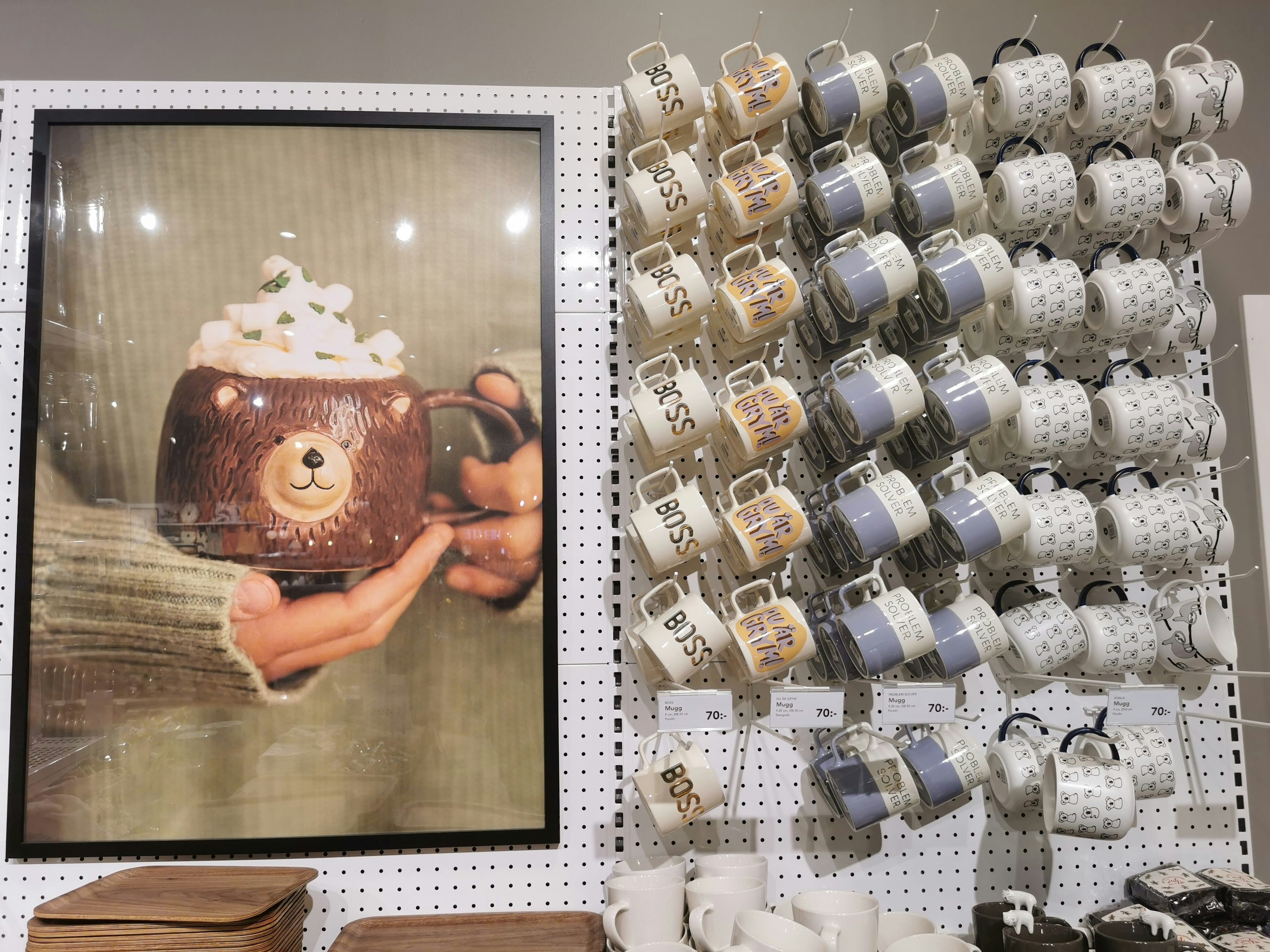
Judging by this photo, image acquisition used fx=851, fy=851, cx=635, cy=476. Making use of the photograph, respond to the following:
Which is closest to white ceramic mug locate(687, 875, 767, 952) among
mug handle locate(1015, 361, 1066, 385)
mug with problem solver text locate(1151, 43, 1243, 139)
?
mug handle locate(1015, 361, 1066, 385)

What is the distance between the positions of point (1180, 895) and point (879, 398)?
32.7 inches

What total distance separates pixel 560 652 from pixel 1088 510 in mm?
798

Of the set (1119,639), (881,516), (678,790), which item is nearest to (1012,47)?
(881,516)

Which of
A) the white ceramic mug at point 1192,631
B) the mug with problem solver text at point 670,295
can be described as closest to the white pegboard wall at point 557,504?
the mug with problem solver text at point 670,295

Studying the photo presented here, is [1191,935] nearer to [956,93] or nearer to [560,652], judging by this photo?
[560,652]

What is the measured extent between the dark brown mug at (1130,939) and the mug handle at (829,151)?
113cm

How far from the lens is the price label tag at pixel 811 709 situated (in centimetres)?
115

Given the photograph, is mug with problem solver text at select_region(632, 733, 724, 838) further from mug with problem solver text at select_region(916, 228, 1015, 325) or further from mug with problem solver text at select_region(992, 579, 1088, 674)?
mug with problem solver text at select_region(916, 228, 1015, 325)

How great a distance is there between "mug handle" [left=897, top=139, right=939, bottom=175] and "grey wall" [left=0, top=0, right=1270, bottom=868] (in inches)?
17.1

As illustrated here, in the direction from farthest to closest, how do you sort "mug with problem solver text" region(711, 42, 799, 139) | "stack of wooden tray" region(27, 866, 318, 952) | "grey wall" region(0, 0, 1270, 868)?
"grey wall" region(0, 0, 1270, 868) → "mug with problem solver text" region(711, 42, 799, 139) → "stack of wooden tray" region(27, 866, 318, 952)

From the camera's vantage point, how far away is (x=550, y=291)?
134 cm

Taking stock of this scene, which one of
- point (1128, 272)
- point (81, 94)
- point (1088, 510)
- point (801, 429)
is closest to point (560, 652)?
point (801, 429)

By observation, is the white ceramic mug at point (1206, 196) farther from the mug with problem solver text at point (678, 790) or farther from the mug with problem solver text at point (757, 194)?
the mug with problem solver text at point (678, 790)

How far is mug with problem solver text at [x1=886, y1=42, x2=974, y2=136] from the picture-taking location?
1270 mm
